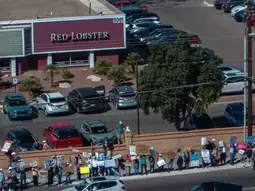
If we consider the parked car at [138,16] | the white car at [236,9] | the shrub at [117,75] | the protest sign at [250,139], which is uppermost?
the white car at [236,9]

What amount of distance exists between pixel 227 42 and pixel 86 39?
10.5 metres

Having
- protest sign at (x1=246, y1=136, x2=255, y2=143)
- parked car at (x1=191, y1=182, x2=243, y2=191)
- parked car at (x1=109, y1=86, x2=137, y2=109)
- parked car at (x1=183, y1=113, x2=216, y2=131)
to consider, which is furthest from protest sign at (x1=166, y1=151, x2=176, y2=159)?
parked car at (x1=109, y1=86, x2=137, y2=109)

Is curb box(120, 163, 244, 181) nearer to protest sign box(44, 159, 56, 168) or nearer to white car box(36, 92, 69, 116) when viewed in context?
protest sign box(44, 159, 56, 168)

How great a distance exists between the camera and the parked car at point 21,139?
5228cm

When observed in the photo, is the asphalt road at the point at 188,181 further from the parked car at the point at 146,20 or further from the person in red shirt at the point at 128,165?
the parked car at the point at 146,20

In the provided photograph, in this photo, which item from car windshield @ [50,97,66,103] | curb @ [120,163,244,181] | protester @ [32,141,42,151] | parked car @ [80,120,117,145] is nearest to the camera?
curb @ [120,163,244,181]

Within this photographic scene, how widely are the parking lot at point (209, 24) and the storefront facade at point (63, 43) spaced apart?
724 centimetres

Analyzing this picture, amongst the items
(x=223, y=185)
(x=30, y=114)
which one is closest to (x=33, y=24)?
(x=30, y=114)

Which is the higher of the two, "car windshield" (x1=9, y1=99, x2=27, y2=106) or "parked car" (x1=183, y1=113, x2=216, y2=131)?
"car windshield" (x1=9, y1=99, x2=27, y2=106)

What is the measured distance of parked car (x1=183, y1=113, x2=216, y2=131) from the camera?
2180 inches

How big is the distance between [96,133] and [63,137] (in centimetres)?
175

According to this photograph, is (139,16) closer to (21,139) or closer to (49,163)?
(21,139)

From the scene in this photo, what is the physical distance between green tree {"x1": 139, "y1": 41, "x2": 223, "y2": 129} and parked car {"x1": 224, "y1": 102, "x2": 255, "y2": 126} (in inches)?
77.1

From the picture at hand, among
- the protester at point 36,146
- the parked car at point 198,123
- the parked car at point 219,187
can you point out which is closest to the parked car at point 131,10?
the parked car at point 198,123
